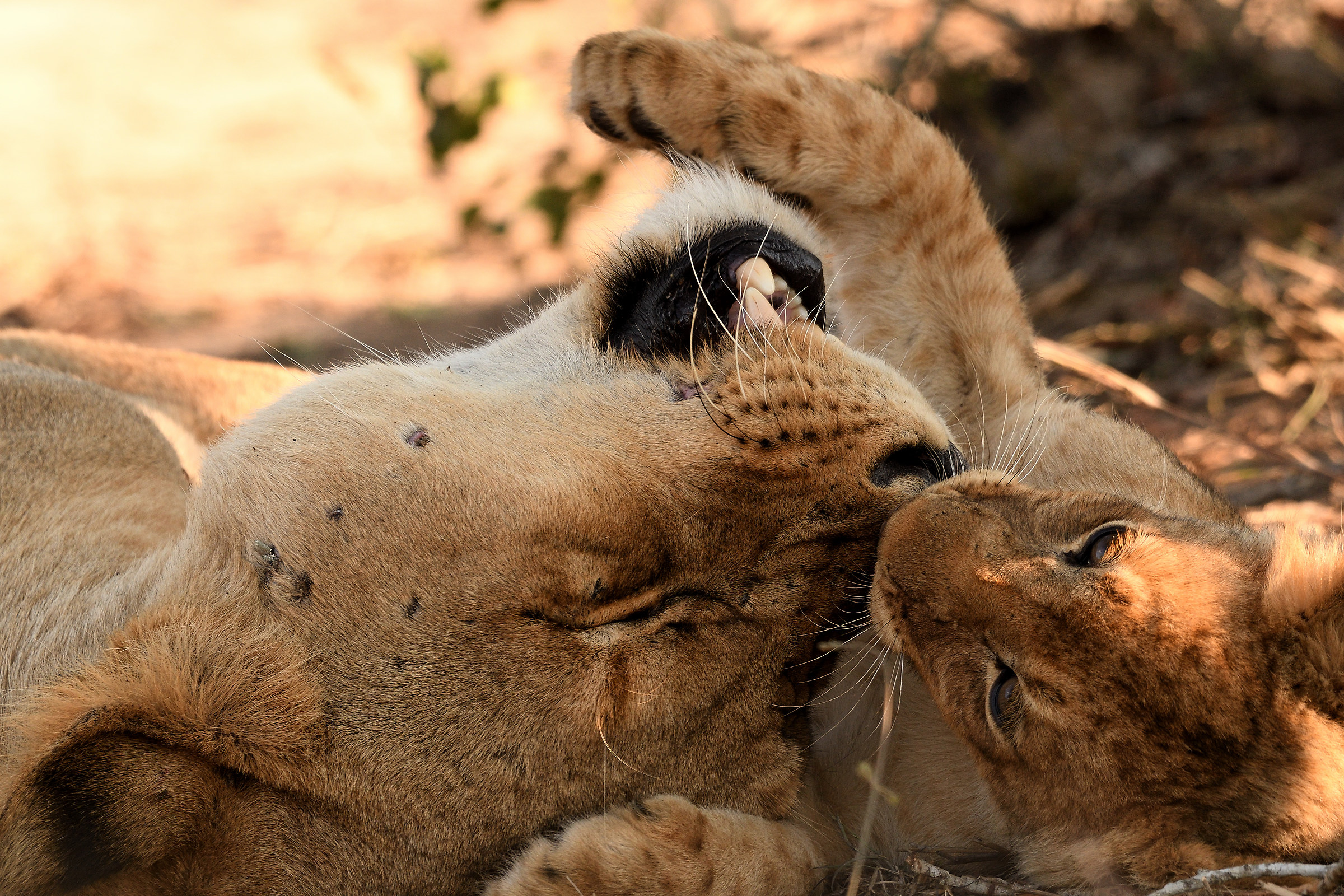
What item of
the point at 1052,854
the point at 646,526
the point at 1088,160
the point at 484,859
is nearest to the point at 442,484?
the point at 646,526

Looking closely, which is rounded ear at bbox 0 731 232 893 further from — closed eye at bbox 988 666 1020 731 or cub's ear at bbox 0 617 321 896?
closed eye at bbox 988 666 1020 731

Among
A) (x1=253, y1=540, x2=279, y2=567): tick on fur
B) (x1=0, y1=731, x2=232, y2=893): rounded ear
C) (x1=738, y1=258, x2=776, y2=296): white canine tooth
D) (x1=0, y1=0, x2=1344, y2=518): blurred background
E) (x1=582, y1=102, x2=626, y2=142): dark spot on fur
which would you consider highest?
(x1=582, y1=102, x2=626, y2=142): dark spot on fur

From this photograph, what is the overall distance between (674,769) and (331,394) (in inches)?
37.3

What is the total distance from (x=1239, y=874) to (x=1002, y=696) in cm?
54

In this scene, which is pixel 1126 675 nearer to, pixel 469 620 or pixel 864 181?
pixel 469 620

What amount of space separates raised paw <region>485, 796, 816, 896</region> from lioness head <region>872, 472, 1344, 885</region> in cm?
51

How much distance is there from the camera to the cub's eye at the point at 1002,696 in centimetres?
247

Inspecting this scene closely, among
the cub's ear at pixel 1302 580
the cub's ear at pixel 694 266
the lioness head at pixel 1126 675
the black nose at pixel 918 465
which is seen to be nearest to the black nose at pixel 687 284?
the cub's ear at pixel 694 266

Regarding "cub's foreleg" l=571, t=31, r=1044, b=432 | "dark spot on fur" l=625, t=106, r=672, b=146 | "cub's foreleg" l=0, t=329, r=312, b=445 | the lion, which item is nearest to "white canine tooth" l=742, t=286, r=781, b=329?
the lion

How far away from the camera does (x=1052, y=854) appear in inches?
97.0

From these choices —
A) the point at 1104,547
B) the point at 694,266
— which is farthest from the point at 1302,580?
the point at 694,266

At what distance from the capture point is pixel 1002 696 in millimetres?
2490

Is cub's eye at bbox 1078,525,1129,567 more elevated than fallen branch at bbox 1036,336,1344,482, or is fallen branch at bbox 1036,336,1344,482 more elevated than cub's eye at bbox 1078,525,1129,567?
cub's eye at bbox 1078,525,1129,567

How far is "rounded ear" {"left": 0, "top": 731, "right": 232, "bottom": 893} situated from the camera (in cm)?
185
